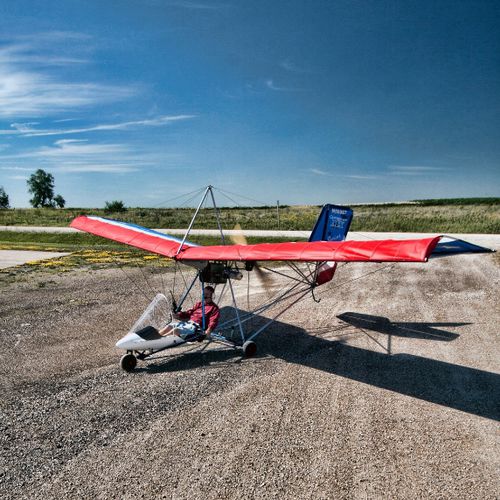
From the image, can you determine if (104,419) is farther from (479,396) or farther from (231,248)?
(479,396)

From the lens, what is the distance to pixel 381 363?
32.0 ft

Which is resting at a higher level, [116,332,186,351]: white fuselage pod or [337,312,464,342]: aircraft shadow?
[116,332,186,351]: white fuselage pod

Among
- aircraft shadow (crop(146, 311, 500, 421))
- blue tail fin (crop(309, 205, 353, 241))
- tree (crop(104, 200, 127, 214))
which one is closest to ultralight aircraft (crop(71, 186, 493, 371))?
blue tail fin (crop(309, 205, 353, 241))

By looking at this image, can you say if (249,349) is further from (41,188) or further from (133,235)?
(41,188)

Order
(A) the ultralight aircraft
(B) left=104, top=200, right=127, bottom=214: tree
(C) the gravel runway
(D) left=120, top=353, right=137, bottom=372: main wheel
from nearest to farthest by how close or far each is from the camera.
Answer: (C) the gravel runway → (A) the ultralight aircraft → (D) left=120, top=353, right=137, bottom=372: main wheel → (B) left=104, top=200, right=127, bottom=214: tree

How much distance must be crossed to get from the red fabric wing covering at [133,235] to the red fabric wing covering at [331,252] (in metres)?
0.75

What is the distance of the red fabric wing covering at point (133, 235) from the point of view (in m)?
10.9

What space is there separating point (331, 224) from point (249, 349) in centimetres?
475

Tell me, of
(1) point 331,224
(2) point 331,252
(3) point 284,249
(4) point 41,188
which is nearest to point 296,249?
(3) point 284,249

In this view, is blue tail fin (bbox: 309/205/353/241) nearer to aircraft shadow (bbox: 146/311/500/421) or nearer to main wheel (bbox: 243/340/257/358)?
aircraft shadow (bbox: 146/311/500/421)

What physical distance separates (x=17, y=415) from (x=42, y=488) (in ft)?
7.87

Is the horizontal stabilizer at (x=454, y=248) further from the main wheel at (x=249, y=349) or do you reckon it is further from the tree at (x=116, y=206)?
the tree at (x=116, y=206)

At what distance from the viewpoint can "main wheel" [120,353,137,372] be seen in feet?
29.7

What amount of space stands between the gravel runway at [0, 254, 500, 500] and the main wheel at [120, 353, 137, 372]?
0.22 metres
